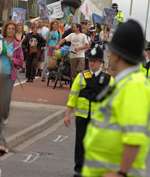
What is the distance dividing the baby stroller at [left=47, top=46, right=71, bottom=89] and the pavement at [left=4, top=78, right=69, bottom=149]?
0.31 meters

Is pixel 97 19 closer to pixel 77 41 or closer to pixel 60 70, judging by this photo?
pixel 60 70

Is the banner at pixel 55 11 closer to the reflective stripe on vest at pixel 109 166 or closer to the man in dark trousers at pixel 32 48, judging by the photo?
the man in dark trousers at pixel 32 48

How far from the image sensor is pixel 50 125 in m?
13.8

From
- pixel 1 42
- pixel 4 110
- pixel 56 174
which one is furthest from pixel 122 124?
pixel 4 110

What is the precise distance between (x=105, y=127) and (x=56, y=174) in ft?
17.0

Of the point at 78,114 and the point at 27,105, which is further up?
the point at 78,114

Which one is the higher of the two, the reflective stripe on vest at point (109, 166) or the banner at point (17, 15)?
the reflective stripe on vest at point (109, 166)

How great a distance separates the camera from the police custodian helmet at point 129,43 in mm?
3953

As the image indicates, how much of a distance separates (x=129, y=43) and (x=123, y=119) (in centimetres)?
43

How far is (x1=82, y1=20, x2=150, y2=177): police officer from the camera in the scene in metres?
3.84

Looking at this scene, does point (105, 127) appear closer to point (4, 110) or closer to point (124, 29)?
point (124, 29)

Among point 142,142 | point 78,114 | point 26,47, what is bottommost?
point 26,47

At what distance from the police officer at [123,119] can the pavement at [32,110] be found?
6.86 m

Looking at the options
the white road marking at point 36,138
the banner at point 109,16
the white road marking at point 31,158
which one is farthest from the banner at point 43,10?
the white road marking at point 31,158
